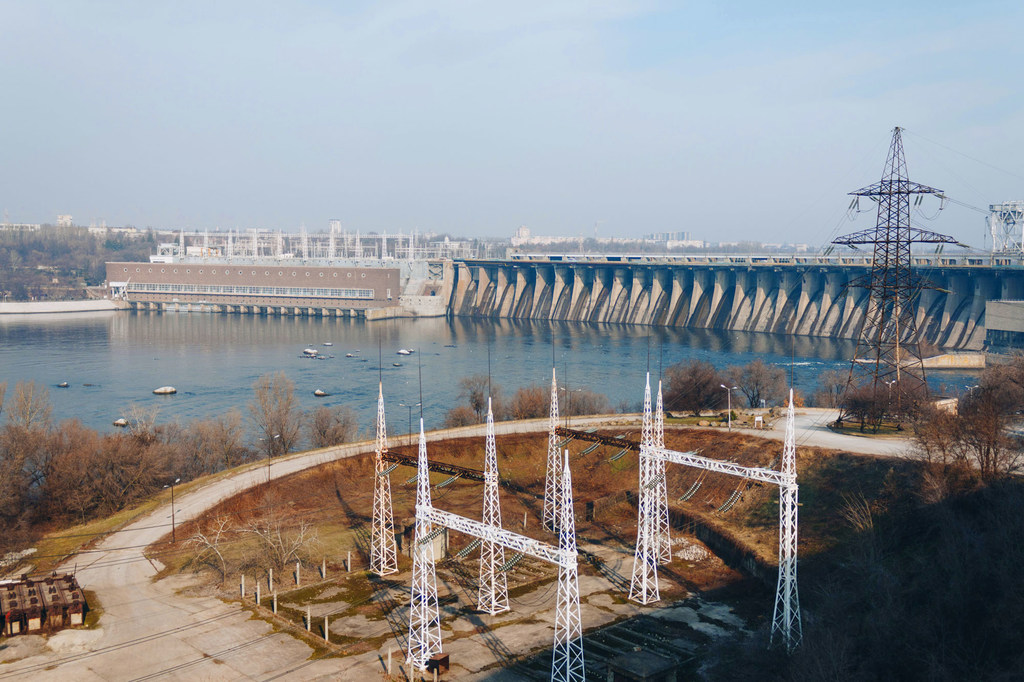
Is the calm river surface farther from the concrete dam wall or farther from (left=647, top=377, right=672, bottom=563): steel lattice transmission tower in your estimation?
(left=647, top=377, right=672, bottom=563): steel lattice transmission tower

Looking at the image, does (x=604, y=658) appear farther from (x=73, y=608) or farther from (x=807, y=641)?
(x=73, y=608)

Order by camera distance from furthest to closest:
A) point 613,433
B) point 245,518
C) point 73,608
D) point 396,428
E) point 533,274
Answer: point 533,274 → point 396,428 → point 613,433 → point 245,518 → point 73,608

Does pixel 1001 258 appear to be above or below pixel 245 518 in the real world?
above

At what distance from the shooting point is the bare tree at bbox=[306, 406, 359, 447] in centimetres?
2516

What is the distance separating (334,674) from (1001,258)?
46485 millimetres

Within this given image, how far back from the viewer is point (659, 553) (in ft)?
52.0

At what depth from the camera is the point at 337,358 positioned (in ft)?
146

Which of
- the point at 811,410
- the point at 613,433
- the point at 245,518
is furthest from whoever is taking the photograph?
the point at 811,410

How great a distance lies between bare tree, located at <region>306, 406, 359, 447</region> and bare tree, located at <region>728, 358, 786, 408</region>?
491 inches

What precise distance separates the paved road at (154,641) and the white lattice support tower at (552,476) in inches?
241

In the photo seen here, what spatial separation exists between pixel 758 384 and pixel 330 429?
555 inches

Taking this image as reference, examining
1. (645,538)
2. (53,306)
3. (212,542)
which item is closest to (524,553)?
(645,538)

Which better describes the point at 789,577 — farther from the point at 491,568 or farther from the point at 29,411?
the point at 29,411

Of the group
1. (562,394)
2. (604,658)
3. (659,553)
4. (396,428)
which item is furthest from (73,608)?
(562,394)
